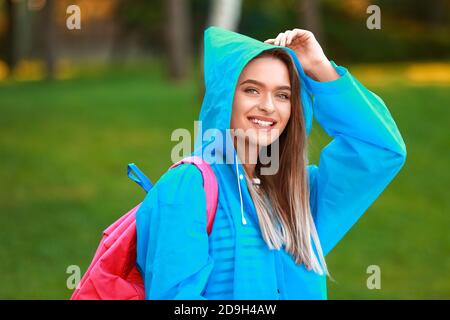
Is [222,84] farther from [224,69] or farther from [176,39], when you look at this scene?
[176,39]

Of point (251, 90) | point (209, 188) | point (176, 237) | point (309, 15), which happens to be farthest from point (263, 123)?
point (309, 15)

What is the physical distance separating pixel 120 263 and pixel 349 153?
0.84 meters

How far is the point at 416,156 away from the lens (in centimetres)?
988

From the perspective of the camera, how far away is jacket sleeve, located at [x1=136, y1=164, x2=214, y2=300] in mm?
2428

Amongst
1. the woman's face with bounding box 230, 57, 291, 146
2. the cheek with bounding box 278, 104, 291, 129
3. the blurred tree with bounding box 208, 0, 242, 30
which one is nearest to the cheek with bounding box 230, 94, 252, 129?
the woman's face with bounding box 230, 57, 291, 146

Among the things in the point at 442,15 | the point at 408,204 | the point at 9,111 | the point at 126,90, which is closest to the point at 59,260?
the point at 408,204

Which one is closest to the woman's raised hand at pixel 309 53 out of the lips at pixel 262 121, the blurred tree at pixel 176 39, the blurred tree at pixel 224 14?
the lips at pixel 262 121

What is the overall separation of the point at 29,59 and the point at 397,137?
2927 centimetres

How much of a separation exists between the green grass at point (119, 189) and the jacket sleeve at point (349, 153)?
885 millimetres

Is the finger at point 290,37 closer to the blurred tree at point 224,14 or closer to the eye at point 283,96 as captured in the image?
the eye at point 283,96

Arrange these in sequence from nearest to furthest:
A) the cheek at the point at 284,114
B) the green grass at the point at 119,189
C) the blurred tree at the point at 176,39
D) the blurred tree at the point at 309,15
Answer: the cheek at the point at 284,114 → the green grass at the point at 119,189 → the blurred tree at the point at 309,15 → the blurred tree at the point at 176,39

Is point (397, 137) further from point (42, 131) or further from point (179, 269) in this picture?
point (42, 131)

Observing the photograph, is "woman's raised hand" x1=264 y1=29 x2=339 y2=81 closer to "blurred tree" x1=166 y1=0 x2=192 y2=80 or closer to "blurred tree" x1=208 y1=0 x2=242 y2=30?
"blurred tree" x1=208 y1=0 x2=242 y2=30

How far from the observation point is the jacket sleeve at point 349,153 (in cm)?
275
